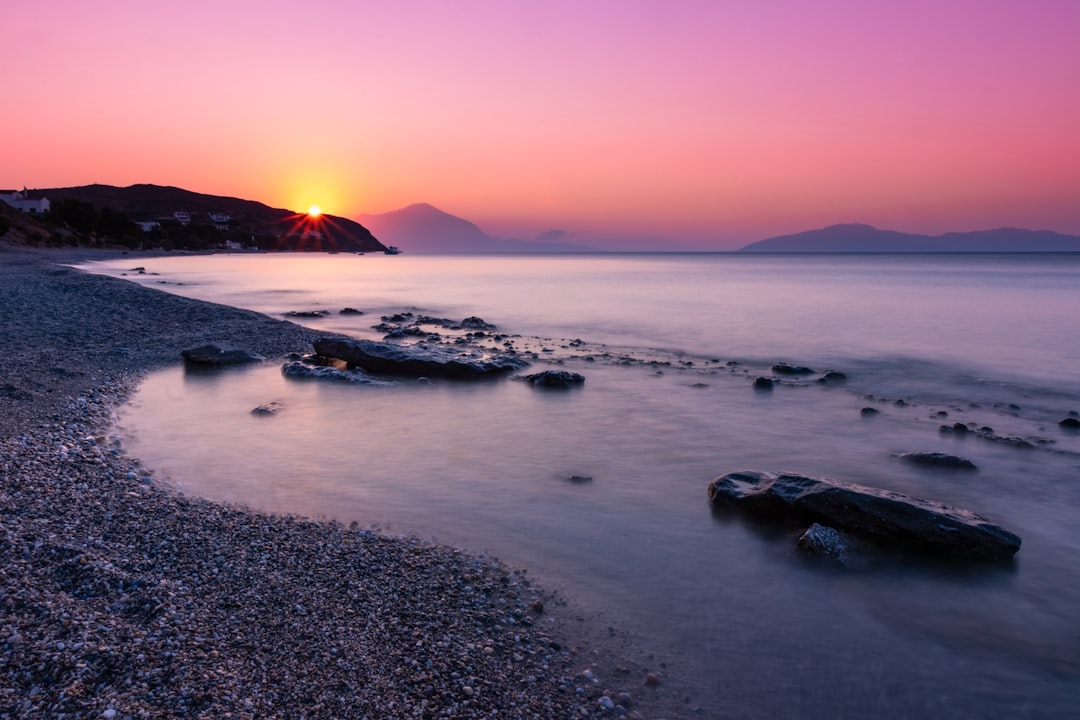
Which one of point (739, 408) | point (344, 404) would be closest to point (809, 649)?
point (739, 408)

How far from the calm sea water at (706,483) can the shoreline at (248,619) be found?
0.79 meters

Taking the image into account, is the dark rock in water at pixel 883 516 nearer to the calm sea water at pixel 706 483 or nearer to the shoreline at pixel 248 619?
the calm sea water at pixel 706 483

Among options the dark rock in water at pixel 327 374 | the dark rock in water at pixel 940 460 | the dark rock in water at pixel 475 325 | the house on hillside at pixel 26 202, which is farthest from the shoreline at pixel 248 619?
the house on hillside at pixel 26 202

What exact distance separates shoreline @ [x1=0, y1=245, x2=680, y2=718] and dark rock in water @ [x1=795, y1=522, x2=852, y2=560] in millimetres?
3284

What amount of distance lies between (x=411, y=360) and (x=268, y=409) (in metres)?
4.74

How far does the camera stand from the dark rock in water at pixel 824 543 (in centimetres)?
784

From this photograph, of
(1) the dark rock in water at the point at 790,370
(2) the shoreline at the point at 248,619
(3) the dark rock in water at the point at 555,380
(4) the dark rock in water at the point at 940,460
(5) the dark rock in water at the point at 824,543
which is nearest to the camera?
(2) the shoreline at the point at 248,619

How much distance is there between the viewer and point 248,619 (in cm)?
555

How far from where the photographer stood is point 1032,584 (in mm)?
7469

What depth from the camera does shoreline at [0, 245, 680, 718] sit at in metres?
4.48

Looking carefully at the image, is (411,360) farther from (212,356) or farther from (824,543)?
(824,543)

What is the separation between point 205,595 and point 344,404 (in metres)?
8.89

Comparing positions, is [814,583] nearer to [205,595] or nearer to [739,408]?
[205,595]

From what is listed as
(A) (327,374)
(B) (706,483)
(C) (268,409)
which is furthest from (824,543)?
(A) (327,374)
